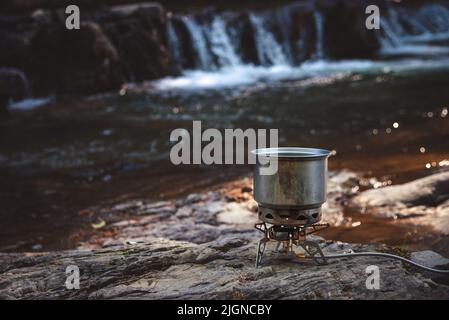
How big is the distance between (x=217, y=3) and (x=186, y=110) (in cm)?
1433

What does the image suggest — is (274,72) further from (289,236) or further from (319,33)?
(289,236)

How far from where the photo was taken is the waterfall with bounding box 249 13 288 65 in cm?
2133

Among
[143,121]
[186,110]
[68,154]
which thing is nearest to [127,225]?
[68,154]

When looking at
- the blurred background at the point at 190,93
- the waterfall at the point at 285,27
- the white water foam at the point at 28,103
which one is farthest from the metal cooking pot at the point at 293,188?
the waterfall at the point at 285,27

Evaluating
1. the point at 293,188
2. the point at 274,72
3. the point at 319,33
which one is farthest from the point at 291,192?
the point at 319,33

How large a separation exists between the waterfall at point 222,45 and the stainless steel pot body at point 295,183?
17.5 m

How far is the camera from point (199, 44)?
67.5ft

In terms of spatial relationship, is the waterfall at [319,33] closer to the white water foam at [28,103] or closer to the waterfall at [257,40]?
the waterfall at [257,40]

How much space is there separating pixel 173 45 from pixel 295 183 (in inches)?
705

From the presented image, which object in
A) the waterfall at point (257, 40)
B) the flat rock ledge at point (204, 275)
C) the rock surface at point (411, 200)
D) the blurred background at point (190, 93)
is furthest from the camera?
the waterfall at point (257, 40)

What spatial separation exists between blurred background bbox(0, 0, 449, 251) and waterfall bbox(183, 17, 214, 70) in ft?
0.18

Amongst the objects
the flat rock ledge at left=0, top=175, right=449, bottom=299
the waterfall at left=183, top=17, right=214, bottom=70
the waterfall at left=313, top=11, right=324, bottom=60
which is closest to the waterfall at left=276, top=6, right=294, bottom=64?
the waterfall at left=313, top=11, right=324, bottom=60

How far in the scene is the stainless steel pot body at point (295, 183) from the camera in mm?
3289

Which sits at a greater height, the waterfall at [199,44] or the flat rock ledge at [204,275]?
the waterfall at [199,44]
